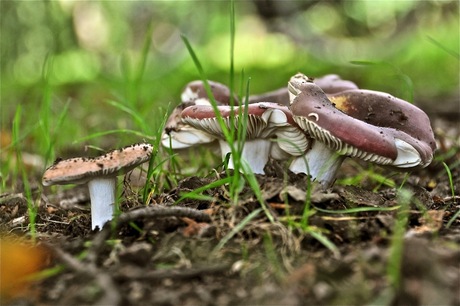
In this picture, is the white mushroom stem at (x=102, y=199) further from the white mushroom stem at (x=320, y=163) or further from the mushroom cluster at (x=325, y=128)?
the white mushroom stem at (x=320, y=163)

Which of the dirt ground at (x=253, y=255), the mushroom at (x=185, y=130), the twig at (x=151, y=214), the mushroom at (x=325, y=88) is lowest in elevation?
the dirt ground at (x=253, y=255)

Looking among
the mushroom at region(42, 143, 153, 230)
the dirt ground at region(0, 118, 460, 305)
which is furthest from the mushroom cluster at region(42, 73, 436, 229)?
the dirt ground at region(0, 118, 460, 305)

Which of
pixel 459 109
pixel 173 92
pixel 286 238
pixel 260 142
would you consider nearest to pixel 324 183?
pixel 260 142

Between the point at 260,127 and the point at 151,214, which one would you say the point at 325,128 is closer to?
the point at 260,127

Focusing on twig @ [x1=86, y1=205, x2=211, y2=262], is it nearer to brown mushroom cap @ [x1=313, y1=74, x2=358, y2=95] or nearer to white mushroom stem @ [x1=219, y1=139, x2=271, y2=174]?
white mushroom stem @ [x1=219, y1=139, x2=271, y2=174]

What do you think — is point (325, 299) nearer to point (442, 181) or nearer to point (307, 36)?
point (442, 181)

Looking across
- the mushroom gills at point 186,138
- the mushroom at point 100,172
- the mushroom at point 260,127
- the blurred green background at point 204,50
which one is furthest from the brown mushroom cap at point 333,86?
the blurred green background at point 204,50
